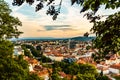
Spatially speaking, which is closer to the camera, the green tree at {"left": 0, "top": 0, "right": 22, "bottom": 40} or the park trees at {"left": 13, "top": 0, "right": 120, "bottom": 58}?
the park trees at {"left": 13, "top": 0, "right": 120, "bottom": 58}

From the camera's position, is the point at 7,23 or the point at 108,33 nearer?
the point at 108,33

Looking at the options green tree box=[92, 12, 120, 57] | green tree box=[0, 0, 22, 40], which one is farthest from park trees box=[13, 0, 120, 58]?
green tree box=[0, 0, 22, 40]

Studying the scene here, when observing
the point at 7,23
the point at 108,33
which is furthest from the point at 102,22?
the point at 7,23

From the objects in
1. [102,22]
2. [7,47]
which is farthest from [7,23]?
[102,22]

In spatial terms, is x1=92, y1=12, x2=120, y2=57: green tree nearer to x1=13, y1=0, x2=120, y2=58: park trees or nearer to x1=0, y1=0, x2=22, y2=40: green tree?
x1=13, y1=0, x2=120, y2=58: park trees

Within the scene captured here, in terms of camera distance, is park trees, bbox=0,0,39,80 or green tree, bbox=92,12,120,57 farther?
park trees, bbox=0,0,39,80

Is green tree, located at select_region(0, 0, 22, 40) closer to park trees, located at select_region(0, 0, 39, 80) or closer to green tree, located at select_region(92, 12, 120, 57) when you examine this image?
park trees, located at select_region(0, 0, 39, 80)

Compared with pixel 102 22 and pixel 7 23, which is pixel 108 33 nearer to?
pixel 102 22

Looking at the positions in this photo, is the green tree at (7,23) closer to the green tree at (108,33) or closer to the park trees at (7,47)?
the park trees at (7,47)

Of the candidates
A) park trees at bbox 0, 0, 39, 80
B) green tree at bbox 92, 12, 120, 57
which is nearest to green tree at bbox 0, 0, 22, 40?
park trees at bbox 0, 0, 39, 80

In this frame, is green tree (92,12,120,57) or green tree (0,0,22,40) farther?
green tree (0,0,22,40)

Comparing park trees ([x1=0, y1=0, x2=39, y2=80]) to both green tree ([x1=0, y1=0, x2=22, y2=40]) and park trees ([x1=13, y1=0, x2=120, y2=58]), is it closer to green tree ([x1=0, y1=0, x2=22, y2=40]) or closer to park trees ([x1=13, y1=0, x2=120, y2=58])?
green tree ([x1=0, y1=0, x2=22, y2=40])
